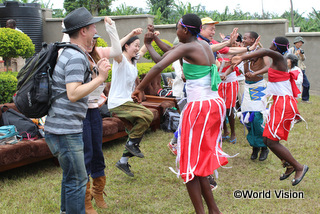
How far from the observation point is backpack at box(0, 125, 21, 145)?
504 centimetres

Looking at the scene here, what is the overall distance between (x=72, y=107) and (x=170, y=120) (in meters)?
4.79

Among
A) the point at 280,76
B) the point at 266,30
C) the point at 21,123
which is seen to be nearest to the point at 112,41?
the point at 280,76

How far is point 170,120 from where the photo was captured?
764 cm

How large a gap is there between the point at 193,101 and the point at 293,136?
440 centimetres

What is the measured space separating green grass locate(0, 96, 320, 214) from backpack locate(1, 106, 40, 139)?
527 millimetres

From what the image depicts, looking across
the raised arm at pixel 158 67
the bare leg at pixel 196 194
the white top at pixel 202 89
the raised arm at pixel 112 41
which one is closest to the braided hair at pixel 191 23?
the raised arm at pixel 158 67

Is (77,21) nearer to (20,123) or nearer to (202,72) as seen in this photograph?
(202,72)

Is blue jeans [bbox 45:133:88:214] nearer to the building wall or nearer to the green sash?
the green sash

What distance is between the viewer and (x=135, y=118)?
4.89 metres

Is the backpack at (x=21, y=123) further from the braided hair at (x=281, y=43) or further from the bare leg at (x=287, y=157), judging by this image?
the braided hair at (x=281, y=43)

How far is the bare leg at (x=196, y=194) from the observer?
136 inches

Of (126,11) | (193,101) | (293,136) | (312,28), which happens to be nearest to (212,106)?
(193,101)

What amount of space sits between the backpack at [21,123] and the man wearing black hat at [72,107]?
2.67 metres

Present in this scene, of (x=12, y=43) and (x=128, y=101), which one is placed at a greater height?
(x=12, y=43)
